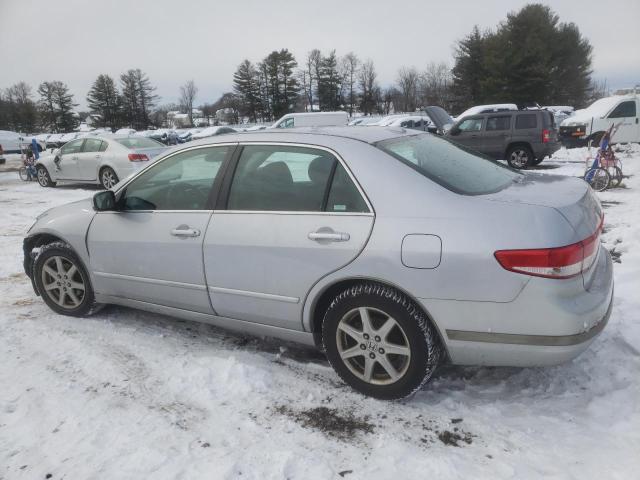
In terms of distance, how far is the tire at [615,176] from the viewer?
9.69 meters

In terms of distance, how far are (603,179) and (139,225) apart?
9.30 m

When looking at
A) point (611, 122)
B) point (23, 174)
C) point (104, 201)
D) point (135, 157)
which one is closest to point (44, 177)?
point (23, 174)

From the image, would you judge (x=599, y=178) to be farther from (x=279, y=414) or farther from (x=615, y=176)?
(x=279, y=414)

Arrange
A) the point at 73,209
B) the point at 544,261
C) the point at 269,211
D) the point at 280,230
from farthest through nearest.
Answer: the point at 73,209, the point at 269,211, the point at 280,230, the point at 544,261

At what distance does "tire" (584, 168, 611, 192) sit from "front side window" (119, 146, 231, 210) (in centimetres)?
866

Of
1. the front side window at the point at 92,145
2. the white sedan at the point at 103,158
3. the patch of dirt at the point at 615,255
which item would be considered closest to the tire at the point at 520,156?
the patch of dirt at the point at 615,255

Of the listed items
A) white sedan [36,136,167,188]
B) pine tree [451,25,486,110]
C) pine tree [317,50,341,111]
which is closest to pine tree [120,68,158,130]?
pine tree [317,50,341,111]

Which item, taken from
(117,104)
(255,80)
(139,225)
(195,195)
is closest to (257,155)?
(195,195)

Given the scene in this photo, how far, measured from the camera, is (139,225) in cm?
364

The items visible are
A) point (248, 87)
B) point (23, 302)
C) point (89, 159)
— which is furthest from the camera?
point (248, 87)

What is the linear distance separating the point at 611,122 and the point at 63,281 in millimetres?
17009

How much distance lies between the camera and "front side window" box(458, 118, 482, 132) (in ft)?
49.1

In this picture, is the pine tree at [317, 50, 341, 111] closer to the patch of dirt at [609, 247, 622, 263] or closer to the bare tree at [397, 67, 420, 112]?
the bare tree at [397, 67, 420, 112]

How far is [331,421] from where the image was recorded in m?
2.73
